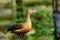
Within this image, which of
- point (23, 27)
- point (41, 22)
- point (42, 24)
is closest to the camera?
point (23, 27)

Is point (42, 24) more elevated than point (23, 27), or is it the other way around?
point (23, 27)

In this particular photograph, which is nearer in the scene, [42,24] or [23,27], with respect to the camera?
[23,27]

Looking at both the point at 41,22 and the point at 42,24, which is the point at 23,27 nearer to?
the point at 42,24

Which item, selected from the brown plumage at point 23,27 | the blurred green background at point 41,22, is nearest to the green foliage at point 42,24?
the blurred green background at point 41,22

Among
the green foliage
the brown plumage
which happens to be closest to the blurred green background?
the green foliage

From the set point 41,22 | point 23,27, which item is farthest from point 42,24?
point 23,27

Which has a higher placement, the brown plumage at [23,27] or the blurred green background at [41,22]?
the brown plumage at [23,27]

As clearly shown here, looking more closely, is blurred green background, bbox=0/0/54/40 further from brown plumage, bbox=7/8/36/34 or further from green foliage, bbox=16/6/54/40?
brown plumage, bbox=7/8/36/34

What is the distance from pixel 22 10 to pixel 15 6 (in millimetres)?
140

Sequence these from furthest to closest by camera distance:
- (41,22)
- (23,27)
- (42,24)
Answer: (41,22), (42,24), (23,27)

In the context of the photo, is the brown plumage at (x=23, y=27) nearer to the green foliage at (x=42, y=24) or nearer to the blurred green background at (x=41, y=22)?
the blurred green background at (x=41, y=22)

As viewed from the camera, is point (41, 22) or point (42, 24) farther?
point (41, 22)

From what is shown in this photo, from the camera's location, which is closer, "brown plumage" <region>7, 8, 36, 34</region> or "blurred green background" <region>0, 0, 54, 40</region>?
"brown plumage" <region>7, 8, 36, 34</region>

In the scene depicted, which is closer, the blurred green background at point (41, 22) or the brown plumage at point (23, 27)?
the brown plumage at point (23, 27)
